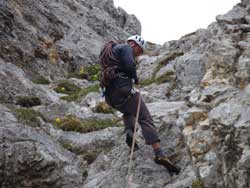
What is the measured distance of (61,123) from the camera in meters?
17.4

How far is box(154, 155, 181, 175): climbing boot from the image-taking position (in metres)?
12.2

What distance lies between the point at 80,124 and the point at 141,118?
516 centimetres

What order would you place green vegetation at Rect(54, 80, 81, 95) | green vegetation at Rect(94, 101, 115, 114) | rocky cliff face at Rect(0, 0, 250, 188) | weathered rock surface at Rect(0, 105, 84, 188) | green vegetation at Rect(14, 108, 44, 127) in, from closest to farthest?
rocky cliff face at Rect(0, 0, 250, 188) < weathered rock surface at Rect(0, 105, 84, 188) < green vegetation at Rect(14, 108, 44, 127) < green vegetation at Rect(94, 101, 115, 114) < green vegetation at Rect(54, 80, 81, 95)

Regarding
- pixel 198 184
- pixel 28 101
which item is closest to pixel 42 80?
pixel 28 101

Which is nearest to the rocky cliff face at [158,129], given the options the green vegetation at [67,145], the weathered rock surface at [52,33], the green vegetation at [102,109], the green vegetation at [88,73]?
the green vegetation at [67,145]

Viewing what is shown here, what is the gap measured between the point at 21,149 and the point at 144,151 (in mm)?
3793

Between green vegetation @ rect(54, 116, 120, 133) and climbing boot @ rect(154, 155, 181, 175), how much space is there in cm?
540

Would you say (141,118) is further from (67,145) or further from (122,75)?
(67,145)

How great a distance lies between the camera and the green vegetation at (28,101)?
61.9 ft

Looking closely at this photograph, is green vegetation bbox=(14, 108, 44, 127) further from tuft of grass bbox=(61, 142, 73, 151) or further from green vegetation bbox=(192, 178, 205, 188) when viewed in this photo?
green vegetation bbox=(192, 178, 205, 188)

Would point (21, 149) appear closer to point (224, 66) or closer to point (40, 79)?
point (224, 66)

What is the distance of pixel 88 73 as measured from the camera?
33.5m

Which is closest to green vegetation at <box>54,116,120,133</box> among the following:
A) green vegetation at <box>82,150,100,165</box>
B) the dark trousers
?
green vegetation at <box>82,150,100,165</box>

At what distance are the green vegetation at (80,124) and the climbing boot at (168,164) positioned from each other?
5.40 metres
